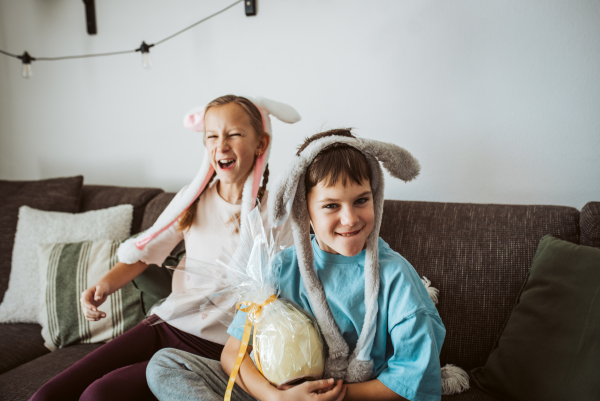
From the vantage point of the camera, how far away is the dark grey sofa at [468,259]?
1228mm

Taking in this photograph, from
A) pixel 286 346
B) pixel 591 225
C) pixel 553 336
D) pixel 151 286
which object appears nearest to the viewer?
pixel 286 346

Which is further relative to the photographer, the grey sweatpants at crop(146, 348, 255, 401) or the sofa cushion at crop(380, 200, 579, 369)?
the sofa cushion at crop(380, 200, 579, 369)

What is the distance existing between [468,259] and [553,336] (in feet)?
1.02

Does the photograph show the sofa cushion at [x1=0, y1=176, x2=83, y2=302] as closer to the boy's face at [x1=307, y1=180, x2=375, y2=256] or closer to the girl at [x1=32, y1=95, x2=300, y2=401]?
the girl at [x1=32, y1=95, x2=300, y2=401]

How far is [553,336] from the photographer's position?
41.6 inches

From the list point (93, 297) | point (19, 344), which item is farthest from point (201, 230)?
point (19, 344)

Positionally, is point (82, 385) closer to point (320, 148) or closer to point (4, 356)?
point (4, 356)

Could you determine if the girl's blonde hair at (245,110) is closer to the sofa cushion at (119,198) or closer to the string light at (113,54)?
the sofa cushion at (119,198)

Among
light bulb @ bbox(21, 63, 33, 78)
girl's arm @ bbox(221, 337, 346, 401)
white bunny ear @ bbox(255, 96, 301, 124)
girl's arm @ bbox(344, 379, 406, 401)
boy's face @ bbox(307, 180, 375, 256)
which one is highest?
light bulb @ bbox(21, 63, 33, 78)

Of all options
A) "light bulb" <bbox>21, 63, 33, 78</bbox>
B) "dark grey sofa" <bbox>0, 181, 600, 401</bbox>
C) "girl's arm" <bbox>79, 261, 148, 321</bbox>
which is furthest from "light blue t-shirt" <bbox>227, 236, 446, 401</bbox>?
"light bulb" <bbox>21, 63, 33, 78</bbox>

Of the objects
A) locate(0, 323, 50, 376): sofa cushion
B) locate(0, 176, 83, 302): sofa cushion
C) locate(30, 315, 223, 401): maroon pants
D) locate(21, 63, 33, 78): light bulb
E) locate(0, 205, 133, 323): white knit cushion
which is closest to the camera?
locate(30, 315, 223, 401): maroon pants

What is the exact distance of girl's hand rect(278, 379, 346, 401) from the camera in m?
0.82

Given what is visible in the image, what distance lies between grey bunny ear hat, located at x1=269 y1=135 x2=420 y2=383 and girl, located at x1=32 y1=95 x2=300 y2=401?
251 millimetres

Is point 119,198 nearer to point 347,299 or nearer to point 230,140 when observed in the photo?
point 230,140
